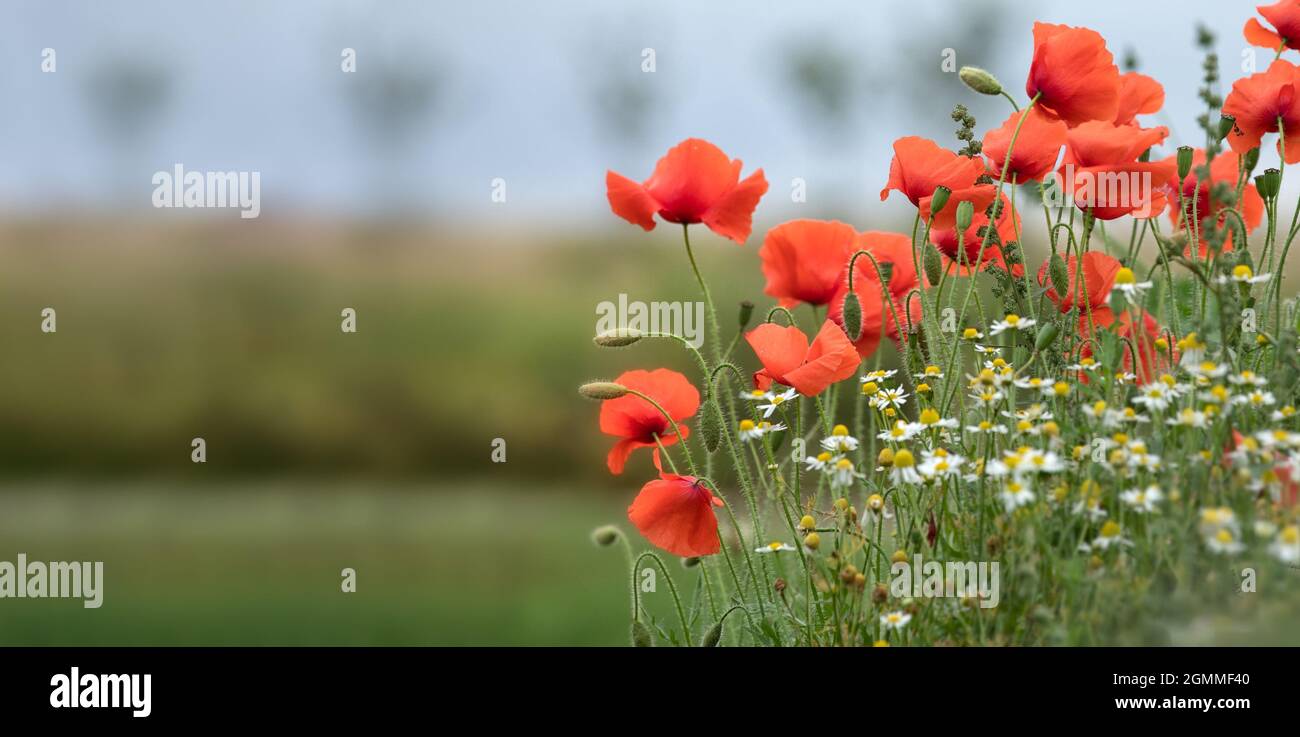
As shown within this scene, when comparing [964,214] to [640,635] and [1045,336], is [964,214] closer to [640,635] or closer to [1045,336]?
[1045,336]

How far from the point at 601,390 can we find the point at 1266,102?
937 millimetres

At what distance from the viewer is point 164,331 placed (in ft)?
26.3

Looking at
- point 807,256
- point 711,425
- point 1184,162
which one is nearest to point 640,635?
point 711,425

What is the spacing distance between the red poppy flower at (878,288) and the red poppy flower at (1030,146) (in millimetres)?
158

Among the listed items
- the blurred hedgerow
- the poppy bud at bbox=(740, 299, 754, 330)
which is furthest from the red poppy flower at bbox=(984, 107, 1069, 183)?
the poppy bud at bbox=(740, 299, 754, 330)

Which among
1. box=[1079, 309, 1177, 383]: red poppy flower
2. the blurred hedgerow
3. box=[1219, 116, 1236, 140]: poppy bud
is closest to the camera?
the blurred hedgerow

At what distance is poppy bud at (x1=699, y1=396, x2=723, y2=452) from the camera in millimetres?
1283

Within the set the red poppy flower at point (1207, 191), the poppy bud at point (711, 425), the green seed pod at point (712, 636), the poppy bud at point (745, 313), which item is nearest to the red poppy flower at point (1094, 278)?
the red poppy flower at point (1207, 191)

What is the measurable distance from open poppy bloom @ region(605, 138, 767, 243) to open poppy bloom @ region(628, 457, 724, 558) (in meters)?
0.33

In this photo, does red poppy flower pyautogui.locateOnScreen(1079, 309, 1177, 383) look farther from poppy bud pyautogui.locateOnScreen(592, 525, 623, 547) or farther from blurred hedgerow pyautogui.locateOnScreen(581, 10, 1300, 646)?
poppy bud pyautogui.locateOnScreen(592, 525, 623, 547)

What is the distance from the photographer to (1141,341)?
1.52 metres

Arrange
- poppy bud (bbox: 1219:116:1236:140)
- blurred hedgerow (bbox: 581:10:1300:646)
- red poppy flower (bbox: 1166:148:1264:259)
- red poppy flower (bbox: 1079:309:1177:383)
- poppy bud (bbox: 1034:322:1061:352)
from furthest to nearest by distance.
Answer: red poppy flower (bbox: 1166:148:1264:259)
poppy bud (bbox: 1219:116:1236:140)
red poppy flower (bbox: 1079:309:1177:383)
poppy bud (bbox: 1034:322:1061:352)
blurred hedgerow (bbox: 581:10:1300:646)

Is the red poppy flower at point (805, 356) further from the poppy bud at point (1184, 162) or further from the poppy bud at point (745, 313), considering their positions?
the poppy bud at point (1184, 162)
